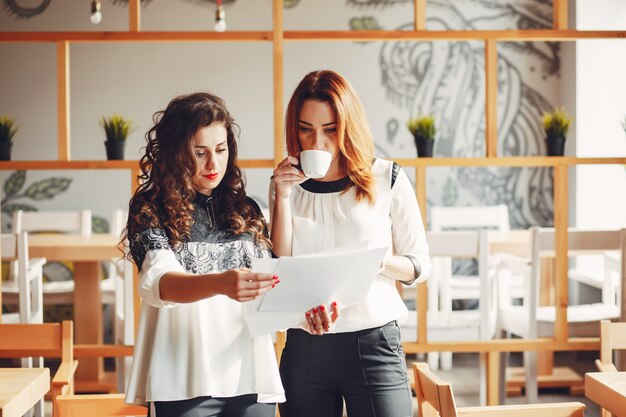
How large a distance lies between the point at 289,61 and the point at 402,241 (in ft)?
14.3

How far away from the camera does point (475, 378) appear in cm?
473

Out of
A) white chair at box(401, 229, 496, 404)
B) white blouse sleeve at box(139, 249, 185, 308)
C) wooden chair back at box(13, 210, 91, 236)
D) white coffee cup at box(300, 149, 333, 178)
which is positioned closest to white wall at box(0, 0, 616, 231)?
wooden chair back at box(13, 210, 91, 236)

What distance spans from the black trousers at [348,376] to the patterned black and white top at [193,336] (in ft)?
0.73

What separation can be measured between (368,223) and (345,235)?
0.06m

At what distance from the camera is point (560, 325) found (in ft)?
10.5

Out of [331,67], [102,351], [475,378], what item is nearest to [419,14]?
[102,351]

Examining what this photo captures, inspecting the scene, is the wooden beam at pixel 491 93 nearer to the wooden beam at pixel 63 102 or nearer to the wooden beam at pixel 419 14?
the wooden beam at pixel 419 14

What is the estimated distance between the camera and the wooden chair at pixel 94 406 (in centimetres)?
167

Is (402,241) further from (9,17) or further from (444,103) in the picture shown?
(9,17)

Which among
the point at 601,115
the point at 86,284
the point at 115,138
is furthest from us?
the point at 601,115

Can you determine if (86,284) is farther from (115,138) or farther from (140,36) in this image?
(140,36)

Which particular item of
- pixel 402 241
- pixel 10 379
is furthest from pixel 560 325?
pixel 10 379

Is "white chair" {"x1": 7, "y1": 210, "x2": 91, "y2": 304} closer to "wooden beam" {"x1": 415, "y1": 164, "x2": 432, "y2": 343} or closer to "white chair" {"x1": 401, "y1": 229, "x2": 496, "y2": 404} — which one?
"white chair" {"x1": 401, "y1": 229, "x2": 496, "y2": 404}

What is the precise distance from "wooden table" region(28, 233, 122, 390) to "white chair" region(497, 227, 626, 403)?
2.02 meters
